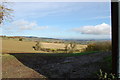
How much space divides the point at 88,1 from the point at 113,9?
8.83ft

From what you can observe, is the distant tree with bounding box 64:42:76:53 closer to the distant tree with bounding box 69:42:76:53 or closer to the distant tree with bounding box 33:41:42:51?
the distant tree with bounding box 69:42:76:53

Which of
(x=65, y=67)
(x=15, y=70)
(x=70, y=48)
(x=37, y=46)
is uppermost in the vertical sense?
(x=37, y=46)

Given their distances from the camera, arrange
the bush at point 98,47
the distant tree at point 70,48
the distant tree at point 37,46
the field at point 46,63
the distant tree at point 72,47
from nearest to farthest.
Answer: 1. the field at point 46,63
2. the bush at point 98,47
3. the distant tree at point 72,47
4. the distant tree at point 70,48
5. the distant tree at point 37,46

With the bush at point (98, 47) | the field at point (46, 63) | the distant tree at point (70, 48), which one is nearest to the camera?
the field at point (46, 63)

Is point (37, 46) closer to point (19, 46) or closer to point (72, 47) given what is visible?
point (19, 46)

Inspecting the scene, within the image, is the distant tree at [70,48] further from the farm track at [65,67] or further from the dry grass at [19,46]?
the farm track at [65,67]

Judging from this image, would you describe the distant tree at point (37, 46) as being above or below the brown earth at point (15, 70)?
above

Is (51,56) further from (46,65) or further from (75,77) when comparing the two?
(75,77)

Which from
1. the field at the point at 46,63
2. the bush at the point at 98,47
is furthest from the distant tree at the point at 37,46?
the bush at the point at 98,47

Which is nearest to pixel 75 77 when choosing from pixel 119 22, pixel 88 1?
pixel 119 22

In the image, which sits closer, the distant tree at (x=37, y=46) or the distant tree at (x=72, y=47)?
the distant tree at (x=72, y=47)

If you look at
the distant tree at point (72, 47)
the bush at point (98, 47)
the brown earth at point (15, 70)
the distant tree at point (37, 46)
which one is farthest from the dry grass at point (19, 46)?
the brown earth at point (15, 70)

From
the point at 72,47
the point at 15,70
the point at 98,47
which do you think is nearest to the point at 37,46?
→ the point at 72,47

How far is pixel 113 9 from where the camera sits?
450 centimetres
